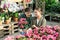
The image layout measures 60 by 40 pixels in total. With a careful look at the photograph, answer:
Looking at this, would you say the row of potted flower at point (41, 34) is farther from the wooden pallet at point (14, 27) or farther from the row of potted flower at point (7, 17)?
the wooden pallet at point (14, 27)

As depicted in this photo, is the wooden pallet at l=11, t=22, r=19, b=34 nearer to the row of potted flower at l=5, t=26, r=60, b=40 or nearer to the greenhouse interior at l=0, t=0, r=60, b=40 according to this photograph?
the greenhouse interior at l=0, t=0, r=60, b=40

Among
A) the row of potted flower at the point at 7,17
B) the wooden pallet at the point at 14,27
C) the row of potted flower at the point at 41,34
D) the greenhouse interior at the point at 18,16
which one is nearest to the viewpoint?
the row of potted flower at the point at 41,34

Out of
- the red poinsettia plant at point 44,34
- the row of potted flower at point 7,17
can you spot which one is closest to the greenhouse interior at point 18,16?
the row of potted flower at point 7,17

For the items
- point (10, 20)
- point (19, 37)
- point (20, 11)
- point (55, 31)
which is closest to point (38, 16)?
point (55, 31)

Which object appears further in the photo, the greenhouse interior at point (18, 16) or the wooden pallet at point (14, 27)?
the wooden pallet at point (14, 27)

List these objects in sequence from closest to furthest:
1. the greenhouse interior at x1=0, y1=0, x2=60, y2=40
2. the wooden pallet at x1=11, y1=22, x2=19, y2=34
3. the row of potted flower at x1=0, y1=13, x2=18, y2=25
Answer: the greenhouse interior at x1=0, y1=0, x2=60, y2=40, the row of potted flower at x1=0, y1=13, x2=18, y2=25, the wooden pallet at x1=11, y1=22, x2=19, y2=34

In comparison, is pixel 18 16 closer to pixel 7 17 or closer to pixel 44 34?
pixel 7 17

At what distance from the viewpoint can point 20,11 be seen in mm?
8469

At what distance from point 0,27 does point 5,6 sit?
3.19 ft

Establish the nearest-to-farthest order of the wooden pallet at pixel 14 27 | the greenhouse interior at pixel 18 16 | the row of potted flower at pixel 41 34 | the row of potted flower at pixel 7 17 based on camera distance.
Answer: the row of potted flower at pixel 41 34 < the greenhouse interior at pixel 18 16 < the row of potted flower at pixel 7 17 < the wooden pallet at pixel 14 27

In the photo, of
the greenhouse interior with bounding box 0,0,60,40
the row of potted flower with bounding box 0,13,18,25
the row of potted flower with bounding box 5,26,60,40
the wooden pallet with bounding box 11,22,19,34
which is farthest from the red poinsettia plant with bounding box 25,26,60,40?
the wooden pallet with bounding box 11,22,19,34

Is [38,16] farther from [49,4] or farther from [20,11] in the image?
[49,4]

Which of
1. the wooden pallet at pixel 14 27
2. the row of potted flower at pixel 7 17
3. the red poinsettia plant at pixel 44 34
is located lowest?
the wooden pallet at pixel 14 27

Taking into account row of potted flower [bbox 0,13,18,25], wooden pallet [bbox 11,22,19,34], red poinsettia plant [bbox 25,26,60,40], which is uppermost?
red poinsettia plant [bbox 25,26,60,40]
